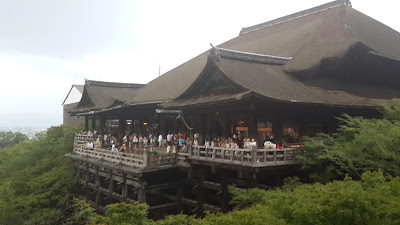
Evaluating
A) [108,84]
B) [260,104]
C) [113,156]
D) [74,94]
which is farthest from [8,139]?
[260,104]

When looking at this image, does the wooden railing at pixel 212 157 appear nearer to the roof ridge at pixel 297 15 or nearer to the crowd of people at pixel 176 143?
the crowd of people at pixel 176 143

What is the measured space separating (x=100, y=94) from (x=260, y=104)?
22.7 m

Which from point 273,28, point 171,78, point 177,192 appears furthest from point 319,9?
point 177,192

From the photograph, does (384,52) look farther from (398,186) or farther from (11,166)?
(11,166)

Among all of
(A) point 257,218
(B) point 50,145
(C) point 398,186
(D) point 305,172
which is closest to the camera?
(A) point 257,218

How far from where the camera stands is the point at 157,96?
2603 centimetres

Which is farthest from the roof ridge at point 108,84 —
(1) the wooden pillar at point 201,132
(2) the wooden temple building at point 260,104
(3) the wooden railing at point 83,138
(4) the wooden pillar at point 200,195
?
(4) the wooden pillar at point 200,195

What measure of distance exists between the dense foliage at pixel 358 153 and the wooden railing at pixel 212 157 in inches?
37.4

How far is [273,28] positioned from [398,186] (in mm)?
23399

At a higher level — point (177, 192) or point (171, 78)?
point (171, 78)

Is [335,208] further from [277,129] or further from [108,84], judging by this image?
[108,84]

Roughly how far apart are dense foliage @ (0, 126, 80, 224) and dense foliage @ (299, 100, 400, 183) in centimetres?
1630

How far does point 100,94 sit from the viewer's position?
33844 mm

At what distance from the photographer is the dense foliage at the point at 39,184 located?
2028cm
